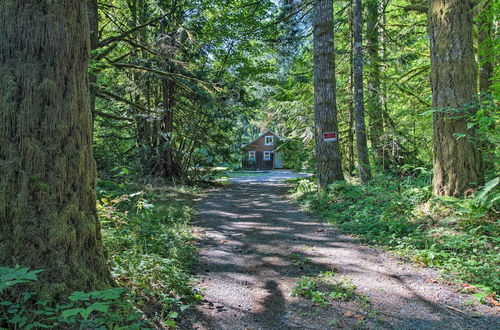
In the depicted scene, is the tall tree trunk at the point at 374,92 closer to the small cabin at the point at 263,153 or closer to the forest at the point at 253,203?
the forest at the point at 253,203

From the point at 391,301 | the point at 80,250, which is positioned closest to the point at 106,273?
the point at 80,250

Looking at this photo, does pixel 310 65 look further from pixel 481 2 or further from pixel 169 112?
pixel 481 2

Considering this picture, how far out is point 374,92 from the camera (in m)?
12.1

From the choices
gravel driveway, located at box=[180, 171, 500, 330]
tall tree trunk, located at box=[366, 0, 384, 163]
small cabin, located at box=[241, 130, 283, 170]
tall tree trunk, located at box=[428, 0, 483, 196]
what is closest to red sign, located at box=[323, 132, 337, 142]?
tall tree trunk, located at box=[366, 0, 384, 163]

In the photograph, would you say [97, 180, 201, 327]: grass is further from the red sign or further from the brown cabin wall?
the brown cabin wall

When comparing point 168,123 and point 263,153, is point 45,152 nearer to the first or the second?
point 168,123

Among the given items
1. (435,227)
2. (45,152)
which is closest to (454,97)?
(435,227)

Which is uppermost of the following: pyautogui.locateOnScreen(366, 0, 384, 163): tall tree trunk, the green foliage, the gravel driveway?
pyautogui.locateOnScreen(366, 0, 384, 163): tall tree trunk

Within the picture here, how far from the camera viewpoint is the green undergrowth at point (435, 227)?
3648 mm

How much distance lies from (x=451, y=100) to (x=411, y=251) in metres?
3.10

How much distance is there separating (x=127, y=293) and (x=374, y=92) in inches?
466

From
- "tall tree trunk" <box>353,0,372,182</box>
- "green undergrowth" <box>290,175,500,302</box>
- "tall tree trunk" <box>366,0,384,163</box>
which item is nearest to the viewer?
"green undergrowth" <box>290,175,500,302</box>

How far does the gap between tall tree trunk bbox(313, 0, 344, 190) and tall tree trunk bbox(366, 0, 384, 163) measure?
213 centimetres

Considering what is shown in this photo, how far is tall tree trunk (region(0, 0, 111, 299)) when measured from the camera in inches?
94.0
